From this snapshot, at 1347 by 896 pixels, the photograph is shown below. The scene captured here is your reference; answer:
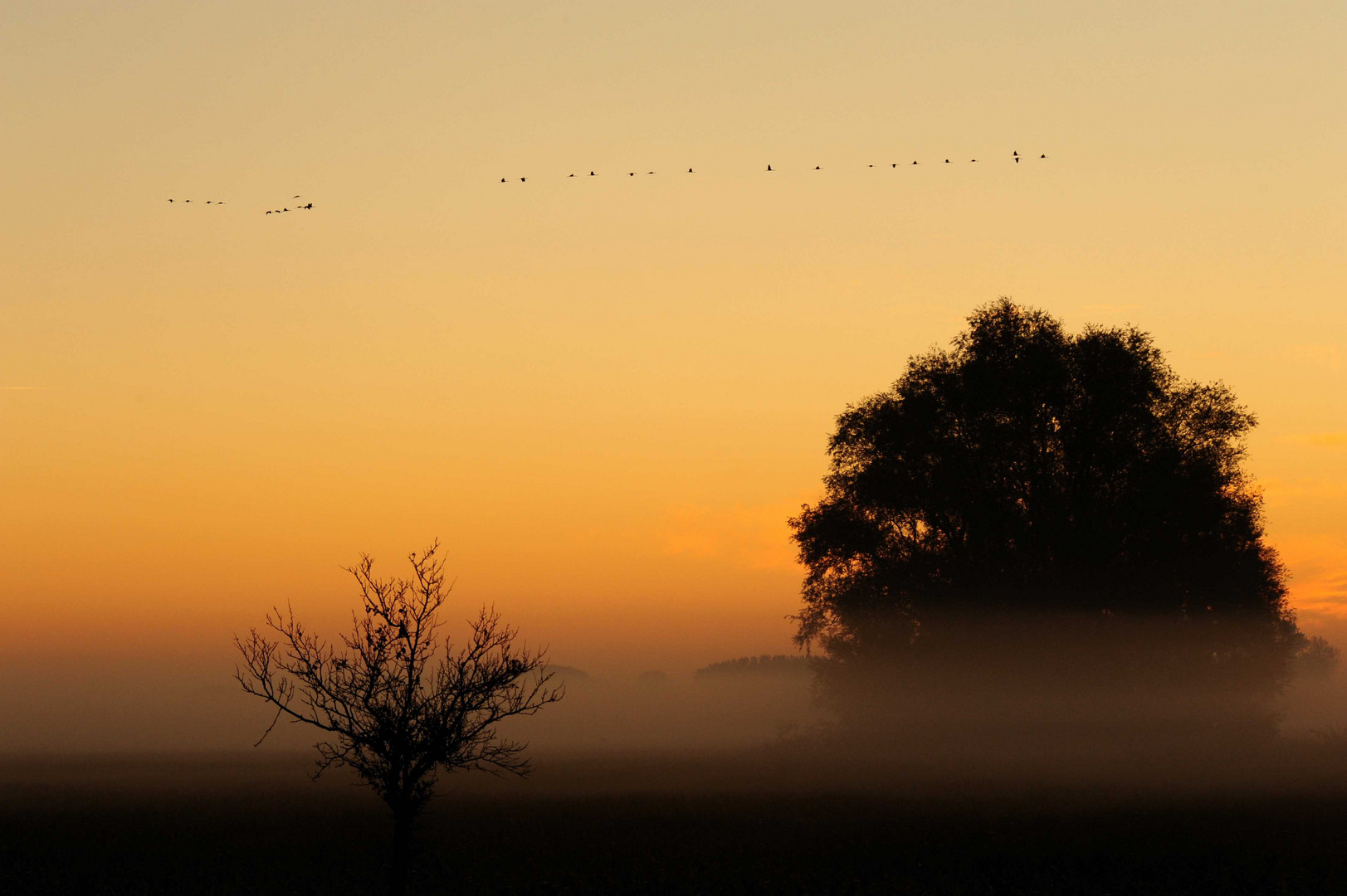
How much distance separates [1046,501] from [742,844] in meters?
20.0

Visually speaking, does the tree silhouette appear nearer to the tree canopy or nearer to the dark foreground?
the tree canopy

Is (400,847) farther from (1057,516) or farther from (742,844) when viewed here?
(1057,516)

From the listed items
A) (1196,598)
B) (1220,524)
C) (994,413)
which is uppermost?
(994,413)

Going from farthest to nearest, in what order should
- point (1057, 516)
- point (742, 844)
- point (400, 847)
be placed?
point (1057, 516)
point (742, 844)
point (400, 847)

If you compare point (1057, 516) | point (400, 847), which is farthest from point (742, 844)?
point (1057, 516)

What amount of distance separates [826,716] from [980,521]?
1368 centimetres

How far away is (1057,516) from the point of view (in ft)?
145

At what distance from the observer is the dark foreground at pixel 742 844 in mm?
27406

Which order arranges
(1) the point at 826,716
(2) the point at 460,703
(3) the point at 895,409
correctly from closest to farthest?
(2) the point at 460,703 → (3) the point at 895,409 → (1) the point at 826,716

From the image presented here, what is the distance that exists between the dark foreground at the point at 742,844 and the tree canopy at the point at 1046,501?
7222 millimetres

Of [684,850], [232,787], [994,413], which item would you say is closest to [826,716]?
[994,413]

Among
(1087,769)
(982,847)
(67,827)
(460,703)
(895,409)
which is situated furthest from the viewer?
(895,409)

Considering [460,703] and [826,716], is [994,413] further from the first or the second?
[460,703]

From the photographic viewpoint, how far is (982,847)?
29.8 metres
